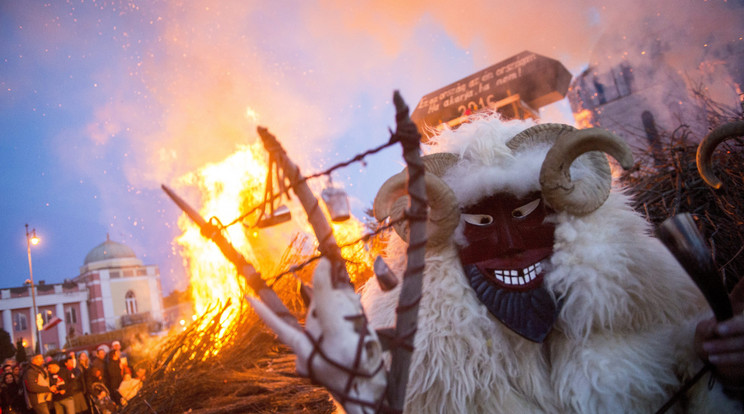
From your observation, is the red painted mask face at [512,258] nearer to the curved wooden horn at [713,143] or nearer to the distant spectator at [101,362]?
the curved wooden horn at [713,143]

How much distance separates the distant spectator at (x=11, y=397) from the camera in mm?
6629

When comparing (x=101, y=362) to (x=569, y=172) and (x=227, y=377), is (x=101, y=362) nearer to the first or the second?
(x=227, y=377)

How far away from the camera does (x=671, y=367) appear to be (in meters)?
1.45

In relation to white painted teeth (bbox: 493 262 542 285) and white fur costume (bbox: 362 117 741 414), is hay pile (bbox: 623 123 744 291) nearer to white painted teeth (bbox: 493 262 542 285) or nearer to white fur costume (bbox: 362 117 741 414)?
white fur costume (bbox: 362 117 741 414)

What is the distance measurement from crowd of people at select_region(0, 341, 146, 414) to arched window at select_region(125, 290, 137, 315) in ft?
140

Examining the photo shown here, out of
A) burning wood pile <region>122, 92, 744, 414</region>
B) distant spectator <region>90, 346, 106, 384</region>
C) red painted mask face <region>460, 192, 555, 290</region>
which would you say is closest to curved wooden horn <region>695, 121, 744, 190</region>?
burning wood pile <region>122, 92, 744, 414</region>

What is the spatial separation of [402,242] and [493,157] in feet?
1.83

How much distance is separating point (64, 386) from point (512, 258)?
342 inches

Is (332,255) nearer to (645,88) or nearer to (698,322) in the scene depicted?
(698,322)

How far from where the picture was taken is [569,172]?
5.24 ft

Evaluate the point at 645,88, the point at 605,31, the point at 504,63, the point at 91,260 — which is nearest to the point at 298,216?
the point at 504,63

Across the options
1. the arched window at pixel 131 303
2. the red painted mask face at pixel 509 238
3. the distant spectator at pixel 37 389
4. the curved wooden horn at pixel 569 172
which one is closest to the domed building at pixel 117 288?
the arched window at pixel 131 303

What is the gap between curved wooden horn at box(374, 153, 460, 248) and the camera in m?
1.59

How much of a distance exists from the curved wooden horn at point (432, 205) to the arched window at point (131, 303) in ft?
168
